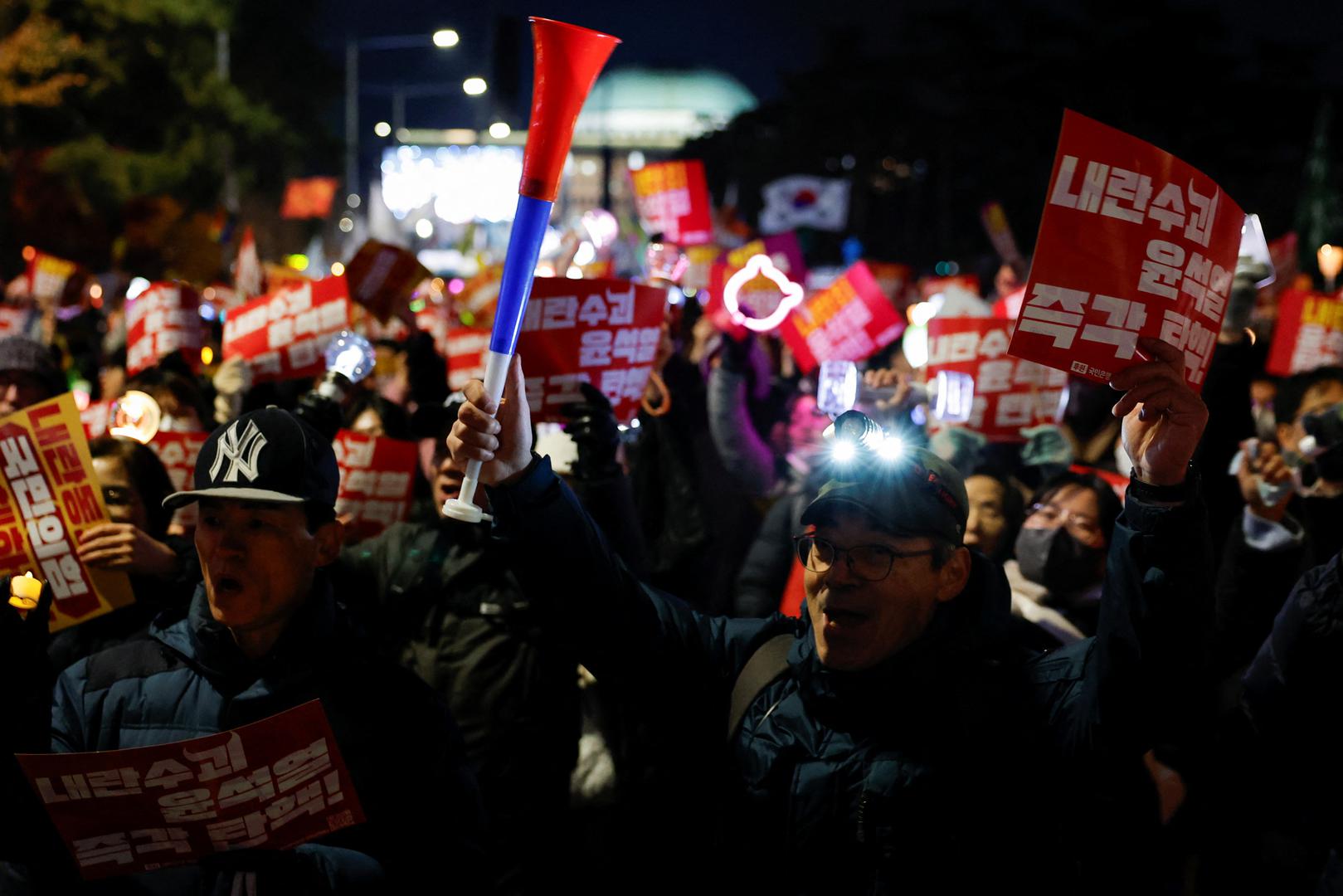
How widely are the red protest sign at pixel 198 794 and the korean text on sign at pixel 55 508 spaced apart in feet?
3.45

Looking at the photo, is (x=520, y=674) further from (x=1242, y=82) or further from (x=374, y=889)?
(x=1242, y=82)

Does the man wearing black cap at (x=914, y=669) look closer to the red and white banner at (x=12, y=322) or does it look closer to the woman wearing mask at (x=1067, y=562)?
the woman wearing mask at (x=1067, y=562)

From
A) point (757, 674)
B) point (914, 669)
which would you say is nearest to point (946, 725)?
point (914, 669)

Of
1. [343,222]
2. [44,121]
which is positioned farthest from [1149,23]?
[343,222]

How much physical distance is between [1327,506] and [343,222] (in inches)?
2717

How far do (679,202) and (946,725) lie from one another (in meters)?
8.65

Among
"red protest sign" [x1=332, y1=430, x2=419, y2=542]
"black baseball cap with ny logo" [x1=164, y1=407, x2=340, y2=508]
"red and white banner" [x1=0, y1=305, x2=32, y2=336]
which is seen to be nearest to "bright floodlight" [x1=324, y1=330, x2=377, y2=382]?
"red protest sign" [x1=332, y1=430, x2=419, y2=542]

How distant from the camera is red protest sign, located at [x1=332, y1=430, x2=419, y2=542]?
4.65 m

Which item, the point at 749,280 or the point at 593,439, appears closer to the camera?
the point at 593,439

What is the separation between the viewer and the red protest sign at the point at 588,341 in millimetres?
4281

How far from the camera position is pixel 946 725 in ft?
7.86

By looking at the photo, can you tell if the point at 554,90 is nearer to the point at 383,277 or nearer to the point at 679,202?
the point at 383,277

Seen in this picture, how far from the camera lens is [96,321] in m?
12.1

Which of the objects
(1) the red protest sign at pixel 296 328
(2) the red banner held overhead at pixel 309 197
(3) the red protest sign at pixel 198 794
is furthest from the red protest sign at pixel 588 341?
(2) the red banner held overhead at pixel 309 197
